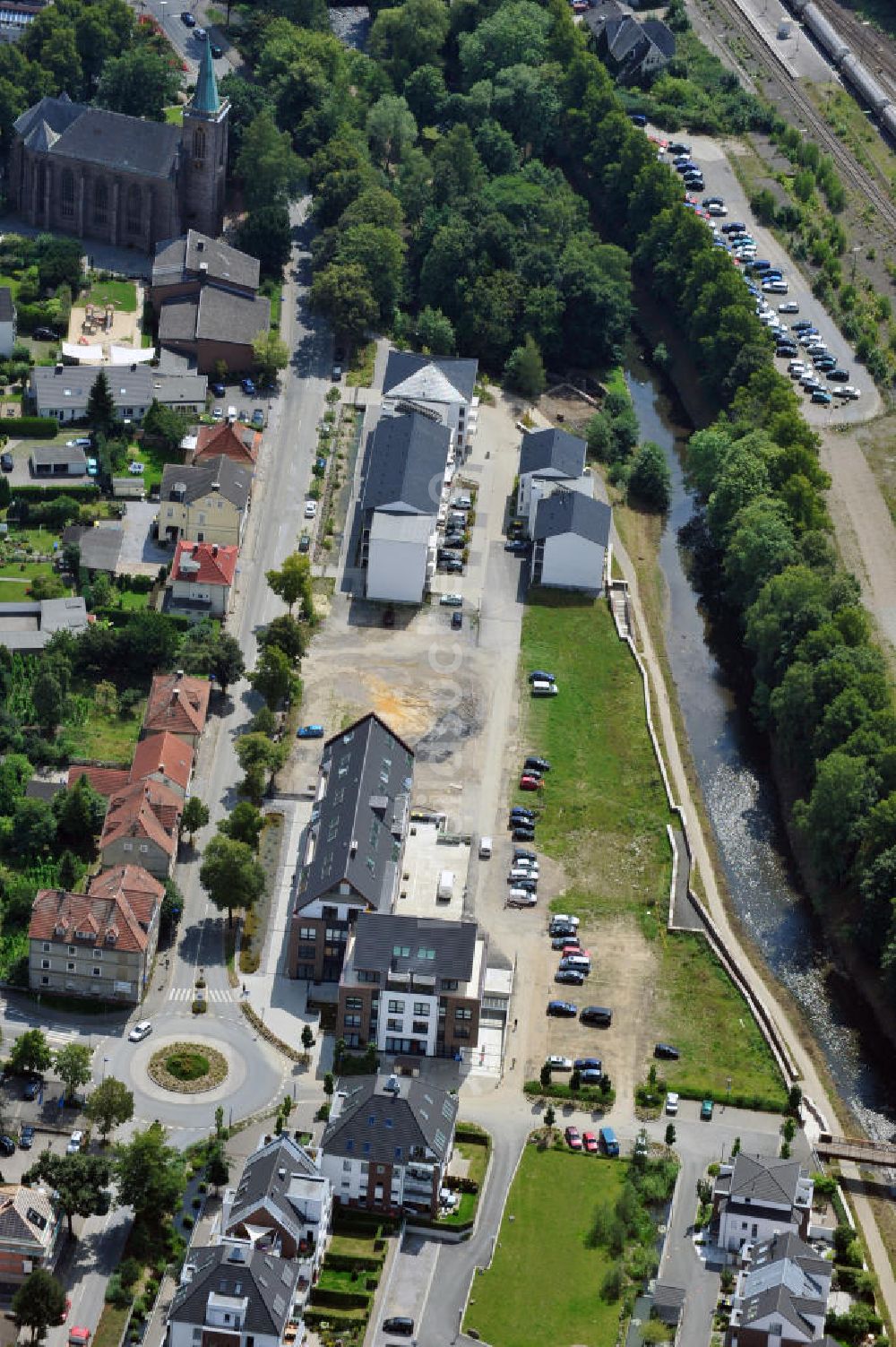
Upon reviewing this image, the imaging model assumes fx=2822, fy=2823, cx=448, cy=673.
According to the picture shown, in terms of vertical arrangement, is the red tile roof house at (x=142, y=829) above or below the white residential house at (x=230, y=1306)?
below

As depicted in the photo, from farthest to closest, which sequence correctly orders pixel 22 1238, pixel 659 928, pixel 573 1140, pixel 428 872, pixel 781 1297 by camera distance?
pixel 659 928 < pixel 428 872 < pixel 573 1140 < pixel 22 1238 < pixel 781 1297

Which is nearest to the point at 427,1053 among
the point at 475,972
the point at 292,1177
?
the point at 475,972

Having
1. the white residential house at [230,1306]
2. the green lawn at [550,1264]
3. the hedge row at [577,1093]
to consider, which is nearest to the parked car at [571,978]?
the hedge row at [577,1093]

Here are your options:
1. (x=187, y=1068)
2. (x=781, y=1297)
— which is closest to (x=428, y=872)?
(x=187, y=1068)

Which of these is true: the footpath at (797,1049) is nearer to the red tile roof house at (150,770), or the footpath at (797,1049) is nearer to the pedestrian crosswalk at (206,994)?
the pedestrian crosswalk at (206,994)

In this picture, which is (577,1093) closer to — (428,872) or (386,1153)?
(386,1153)

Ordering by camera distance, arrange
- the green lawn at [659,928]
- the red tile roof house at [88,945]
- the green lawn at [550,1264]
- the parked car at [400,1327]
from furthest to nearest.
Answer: the green lawn at [659,928], the red tile roof house at [88,945], the green lawn at [550,1264], the parked car at [400,1327]
